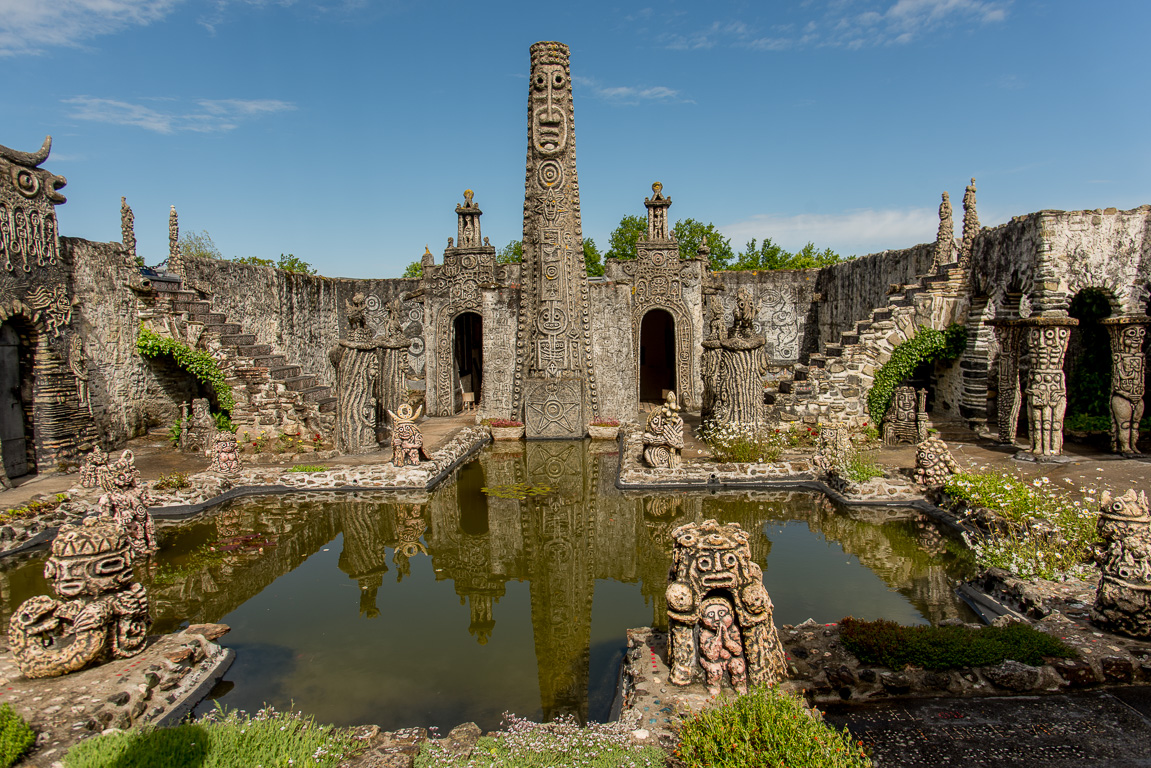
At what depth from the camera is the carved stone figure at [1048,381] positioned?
34.1ft

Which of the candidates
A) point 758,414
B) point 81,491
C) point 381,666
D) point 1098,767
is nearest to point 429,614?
point 381,666

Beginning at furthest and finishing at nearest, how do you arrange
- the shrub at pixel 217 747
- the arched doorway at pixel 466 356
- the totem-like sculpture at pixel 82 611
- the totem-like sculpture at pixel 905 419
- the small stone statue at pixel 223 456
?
1. the arched doorway at pixel 466 356
2. the totem-like sculpture at pixel 905 419
3. the small stone statue at pixel 223 456
4. the totem-like sculpture at pixel 82 611
5. the shrub at pixel 217 747

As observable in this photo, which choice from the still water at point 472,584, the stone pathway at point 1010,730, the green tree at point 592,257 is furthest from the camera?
the green tree at point 592,257

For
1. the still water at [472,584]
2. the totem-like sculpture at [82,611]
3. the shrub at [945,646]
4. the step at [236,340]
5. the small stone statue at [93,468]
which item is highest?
the step at [236,340]

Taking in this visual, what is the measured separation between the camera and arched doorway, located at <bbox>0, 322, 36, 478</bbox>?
36.5 feet

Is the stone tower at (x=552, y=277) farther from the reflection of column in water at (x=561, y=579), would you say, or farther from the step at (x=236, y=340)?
the step at (x=236, y=340)

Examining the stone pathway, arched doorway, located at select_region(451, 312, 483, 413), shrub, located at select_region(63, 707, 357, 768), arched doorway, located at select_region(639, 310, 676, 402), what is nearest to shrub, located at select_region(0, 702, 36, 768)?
shrub, located at select_region(63, 707, 357, 768)

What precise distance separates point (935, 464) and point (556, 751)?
298 inches

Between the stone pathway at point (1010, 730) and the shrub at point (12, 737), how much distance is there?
4.93m

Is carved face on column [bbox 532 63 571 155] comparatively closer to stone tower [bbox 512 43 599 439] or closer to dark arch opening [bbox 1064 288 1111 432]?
stone tower [bbox 512 43 599 439]

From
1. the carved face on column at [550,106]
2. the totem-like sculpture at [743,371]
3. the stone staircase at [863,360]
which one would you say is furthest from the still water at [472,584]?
the carved face on column at [550,106]

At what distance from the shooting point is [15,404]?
11375 mm

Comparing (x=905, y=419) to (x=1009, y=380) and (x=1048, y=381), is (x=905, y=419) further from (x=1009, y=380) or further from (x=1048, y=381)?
(x=1048, y=381)

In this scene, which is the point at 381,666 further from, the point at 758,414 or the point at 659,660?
the point at 758,414
